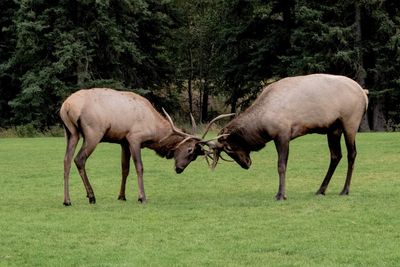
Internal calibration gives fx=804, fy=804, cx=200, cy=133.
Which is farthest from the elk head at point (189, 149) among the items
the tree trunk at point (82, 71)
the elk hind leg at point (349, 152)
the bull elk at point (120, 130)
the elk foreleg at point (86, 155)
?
the tree trunk at point (82, 71)

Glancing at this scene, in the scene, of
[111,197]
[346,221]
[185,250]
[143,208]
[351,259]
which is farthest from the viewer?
[111,197]

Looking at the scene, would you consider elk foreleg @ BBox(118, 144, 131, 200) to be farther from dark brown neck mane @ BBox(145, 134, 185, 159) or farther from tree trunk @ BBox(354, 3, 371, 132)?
tree trunk @ BBox(354, 3, 371, 132)

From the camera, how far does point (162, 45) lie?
5609cm

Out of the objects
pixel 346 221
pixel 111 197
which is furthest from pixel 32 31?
pixel 346 221

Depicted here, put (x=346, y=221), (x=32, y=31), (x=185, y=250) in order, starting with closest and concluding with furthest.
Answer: (x=185, y=250) < (x=346, y=221) < (x=32, y=31)

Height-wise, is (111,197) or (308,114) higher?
Answer: (308,114)

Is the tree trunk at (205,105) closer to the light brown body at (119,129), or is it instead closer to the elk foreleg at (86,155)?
the light brown body at (119,129)

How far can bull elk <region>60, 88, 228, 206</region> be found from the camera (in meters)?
13.9

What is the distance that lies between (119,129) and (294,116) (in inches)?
123

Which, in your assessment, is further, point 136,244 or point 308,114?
point 308,114

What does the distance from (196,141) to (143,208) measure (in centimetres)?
215

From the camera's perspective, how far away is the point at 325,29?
141 ft

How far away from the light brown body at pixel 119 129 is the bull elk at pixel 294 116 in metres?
0.86

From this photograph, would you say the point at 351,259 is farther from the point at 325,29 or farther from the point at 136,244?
the point at 325,29
